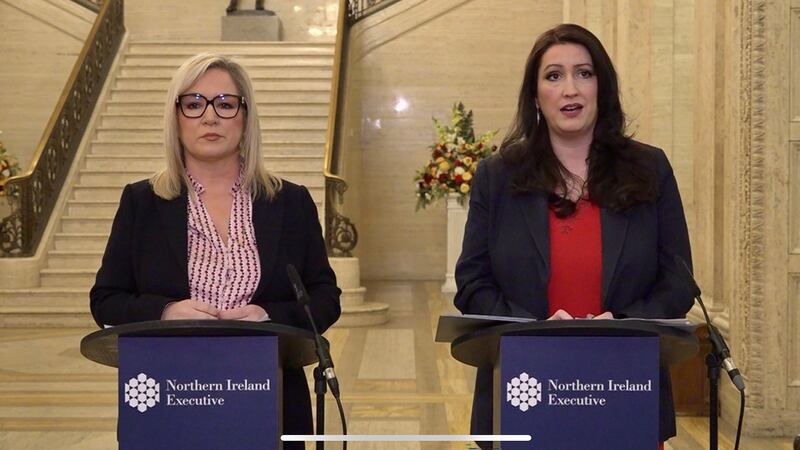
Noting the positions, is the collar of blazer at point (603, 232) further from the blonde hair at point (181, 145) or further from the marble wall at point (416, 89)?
the marble wall at point (416, 89)

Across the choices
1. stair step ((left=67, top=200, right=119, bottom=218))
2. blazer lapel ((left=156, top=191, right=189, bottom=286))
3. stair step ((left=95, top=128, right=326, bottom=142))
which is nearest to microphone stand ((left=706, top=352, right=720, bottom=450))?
blazer lapel ((left=156, top=191, right=189, bottom=286))

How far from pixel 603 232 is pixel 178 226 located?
105cm

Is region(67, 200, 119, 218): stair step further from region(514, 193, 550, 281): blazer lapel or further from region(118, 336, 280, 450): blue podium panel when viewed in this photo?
region(118, 336, 280, 450): blue podium panel

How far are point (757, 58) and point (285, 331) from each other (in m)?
4.35

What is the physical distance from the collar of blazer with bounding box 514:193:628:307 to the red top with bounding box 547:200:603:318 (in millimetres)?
19

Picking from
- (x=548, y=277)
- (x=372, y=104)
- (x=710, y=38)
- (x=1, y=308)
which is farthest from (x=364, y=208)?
(x=548, y=277)

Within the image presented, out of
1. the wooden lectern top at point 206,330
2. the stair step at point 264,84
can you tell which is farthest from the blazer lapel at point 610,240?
the stair step at point 264,84

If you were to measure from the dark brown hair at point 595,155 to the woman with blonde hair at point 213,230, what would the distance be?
0.60 m

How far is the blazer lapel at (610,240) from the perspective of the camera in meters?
2.76

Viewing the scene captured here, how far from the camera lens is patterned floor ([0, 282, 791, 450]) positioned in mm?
6277

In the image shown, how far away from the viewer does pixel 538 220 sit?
2791 mm

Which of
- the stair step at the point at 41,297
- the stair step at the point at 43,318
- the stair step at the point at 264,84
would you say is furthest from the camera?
the stair step at the point at 264,84

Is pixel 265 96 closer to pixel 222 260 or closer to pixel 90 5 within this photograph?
pixel 90 5

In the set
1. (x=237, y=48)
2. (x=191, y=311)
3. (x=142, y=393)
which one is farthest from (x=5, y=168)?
(x=142, y=393)
